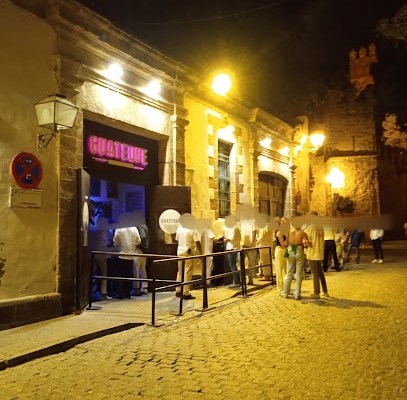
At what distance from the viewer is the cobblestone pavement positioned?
4090 mm

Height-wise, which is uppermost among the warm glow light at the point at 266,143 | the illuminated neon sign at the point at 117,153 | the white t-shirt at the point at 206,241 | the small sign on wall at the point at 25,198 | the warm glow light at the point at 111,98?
the warm glow light at the point at 266,143

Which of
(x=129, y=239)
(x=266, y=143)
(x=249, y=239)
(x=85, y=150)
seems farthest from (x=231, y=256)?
(x=266, y=143)

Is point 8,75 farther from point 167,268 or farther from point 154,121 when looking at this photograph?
point 167,268

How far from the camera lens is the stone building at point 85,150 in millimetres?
6977

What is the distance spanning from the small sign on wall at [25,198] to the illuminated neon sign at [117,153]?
6.01ft

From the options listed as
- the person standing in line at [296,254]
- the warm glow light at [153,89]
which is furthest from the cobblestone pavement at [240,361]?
the warm glow light at [153,89]

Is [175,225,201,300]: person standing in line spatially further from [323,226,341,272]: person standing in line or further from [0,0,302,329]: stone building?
[323,226,341,272]: person standing in line

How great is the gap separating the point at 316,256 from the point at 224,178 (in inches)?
198

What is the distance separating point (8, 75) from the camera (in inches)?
275

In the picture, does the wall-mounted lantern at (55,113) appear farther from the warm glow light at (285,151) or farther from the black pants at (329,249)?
the warm glow light at (285,151)

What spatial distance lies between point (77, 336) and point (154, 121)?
19.1ft

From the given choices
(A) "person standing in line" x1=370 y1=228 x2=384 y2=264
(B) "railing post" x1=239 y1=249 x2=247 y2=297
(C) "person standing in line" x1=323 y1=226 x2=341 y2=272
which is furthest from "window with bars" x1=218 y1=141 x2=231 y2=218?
(A) "person standing in line" x1=370 y1=228 x2=384 y2=264

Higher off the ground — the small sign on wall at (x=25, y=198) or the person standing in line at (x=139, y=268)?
the small sign on wall at (x=25, y=198)

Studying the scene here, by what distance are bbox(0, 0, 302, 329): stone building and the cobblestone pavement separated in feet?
6.73
